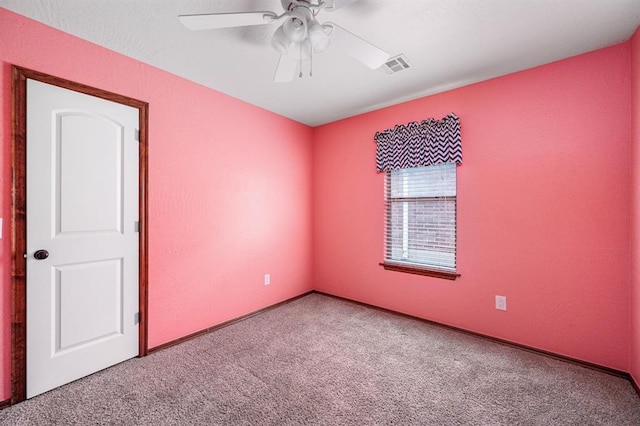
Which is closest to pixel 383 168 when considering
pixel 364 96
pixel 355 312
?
pixel 364 96

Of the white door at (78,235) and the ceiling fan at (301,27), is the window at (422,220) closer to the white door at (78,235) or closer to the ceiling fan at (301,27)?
the ceiling fan at (301,27)

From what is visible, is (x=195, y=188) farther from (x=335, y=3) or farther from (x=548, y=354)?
(x=548, y=354)

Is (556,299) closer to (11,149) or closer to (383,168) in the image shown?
Answer: (383,168)

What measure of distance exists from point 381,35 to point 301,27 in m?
0.73

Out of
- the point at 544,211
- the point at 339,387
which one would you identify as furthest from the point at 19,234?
the point at 544,211

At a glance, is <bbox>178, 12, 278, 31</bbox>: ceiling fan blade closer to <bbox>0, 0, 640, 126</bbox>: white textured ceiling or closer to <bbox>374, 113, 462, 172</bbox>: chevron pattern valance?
<bbox>0, 0, 640, 126</bbox>: white textured ceiling

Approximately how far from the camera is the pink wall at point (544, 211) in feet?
6.97

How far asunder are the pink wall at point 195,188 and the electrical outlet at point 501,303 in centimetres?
239

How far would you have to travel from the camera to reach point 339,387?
1.96m

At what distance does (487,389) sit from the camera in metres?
1.94

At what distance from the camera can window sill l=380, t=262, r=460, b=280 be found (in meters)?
2.90

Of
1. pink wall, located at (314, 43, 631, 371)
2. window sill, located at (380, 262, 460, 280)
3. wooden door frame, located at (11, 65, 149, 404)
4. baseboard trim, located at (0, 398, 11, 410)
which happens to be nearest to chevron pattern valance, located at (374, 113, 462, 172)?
pink wall, located at (314, 43, 631, 371)

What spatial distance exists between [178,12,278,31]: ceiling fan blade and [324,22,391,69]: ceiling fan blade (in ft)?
1.10

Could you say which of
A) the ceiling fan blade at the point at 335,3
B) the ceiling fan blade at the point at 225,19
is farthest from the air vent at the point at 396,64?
the ceiling fan blade at the point at 225,19
